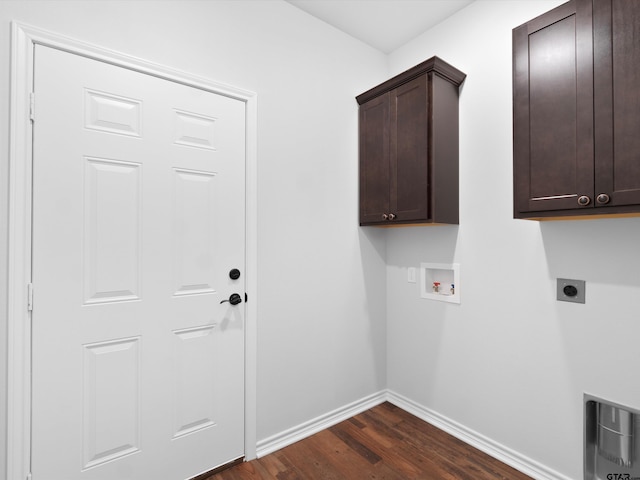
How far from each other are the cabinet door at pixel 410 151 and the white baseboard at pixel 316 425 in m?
1.42

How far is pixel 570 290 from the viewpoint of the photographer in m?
1.71

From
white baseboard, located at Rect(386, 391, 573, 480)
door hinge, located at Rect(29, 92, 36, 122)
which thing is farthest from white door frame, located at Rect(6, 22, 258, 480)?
white baseboard, located at Rect(386, 391, 573, 480)

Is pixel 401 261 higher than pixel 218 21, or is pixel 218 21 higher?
pixel 218 21

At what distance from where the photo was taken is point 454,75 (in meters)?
2.12

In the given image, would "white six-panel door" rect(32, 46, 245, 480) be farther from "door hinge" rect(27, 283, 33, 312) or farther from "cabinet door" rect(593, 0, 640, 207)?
"cabinet door" rect(593, 0, 640, 207)

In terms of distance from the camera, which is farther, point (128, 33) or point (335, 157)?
point (335, 157)

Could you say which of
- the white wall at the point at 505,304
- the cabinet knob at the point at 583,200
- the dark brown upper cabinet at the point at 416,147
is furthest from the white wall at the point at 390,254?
the cabinet knob at the point at 583,200

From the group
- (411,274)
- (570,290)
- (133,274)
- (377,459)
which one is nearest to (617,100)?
(570,290)

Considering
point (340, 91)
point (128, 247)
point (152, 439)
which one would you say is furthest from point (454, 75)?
point (152, 439)

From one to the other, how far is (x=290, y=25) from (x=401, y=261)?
5.93 ft

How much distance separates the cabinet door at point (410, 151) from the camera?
80.0 inches

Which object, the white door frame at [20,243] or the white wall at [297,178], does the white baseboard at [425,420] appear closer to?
the white wall at [297,178]

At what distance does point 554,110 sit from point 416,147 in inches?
28.6

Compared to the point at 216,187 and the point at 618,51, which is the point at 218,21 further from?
the point at 618,51
